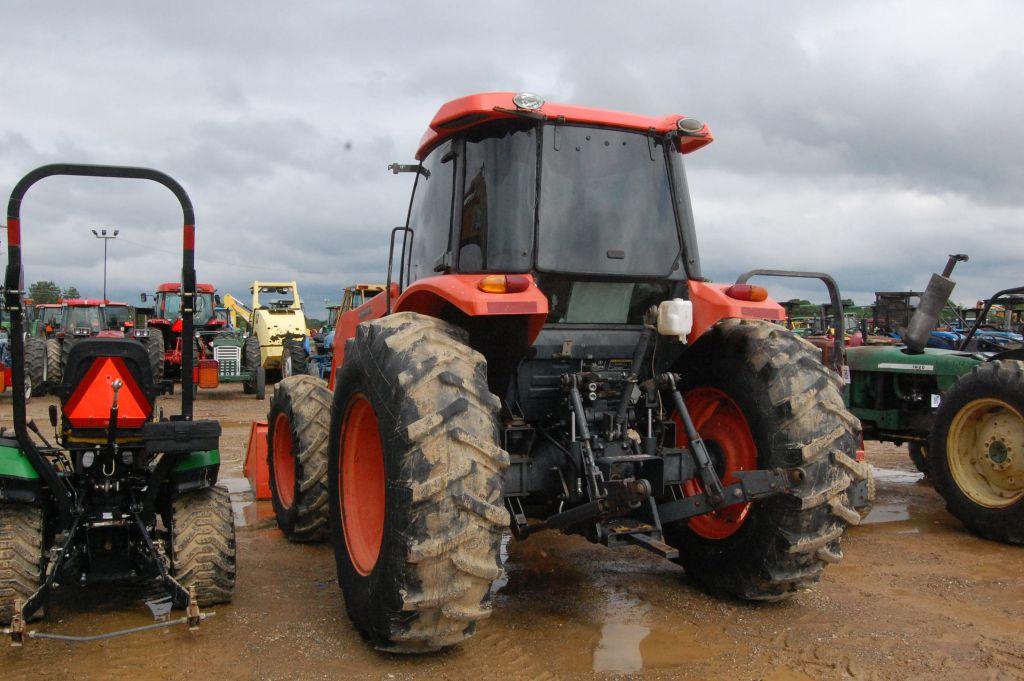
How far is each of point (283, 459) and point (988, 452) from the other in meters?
5.31

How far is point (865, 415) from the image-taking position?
8.26 m

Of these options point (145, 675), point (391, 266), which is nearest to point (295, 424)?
point (391, 266)

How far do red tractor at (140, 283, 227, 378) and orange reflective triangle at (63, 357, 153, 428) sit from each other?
13979 millimetres

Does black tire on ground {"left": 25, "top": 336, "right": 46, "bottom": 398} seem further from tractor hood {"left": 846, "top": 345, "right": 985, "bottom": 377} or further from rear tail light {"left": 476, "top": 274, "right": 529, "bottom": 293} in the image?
rear tail light {"left": 476, "top": 274, "right": 529, "bottom": 293}

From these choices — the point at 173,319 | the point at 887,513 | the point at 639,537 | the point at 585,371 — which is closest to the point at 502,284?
the point at 585,371

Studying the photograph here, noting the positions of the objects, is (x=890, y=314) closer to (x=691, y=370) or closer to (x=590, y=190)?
(x=691, y=370)

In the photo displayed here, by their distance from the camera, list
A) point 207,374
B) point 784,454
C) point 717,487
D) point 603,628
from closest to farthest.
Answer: point 717,487, point 784,454, point 603,628, point 207,374

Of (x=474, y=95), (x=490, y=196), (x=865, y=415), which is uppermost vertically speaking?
(x=474, y=95)

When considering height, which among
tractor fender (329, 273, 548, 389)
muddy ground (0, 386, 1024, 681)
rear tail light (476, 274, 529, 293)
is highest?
rear tail light (476, 274, 529, 293)

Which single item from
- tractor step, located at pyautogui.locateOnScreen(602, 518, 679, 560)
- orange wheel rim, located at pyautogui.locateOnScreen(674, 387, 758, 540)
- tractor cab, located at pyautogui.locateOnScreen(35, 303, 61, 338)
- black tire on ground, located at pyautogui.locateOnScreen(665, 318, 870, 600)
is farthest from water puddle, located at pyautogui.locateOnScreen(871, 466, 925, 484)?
tractor cab, located at pyautogui.locateOnScreen(35, 303, 61, 338)

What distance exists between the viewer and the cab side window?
14.6 feet

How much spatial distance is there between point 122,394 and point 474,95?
2.34m

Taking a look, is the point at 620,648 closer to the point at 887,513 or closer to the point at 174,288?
the point at 887,513

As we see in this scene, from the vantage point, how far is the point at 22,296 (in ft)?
12.9
